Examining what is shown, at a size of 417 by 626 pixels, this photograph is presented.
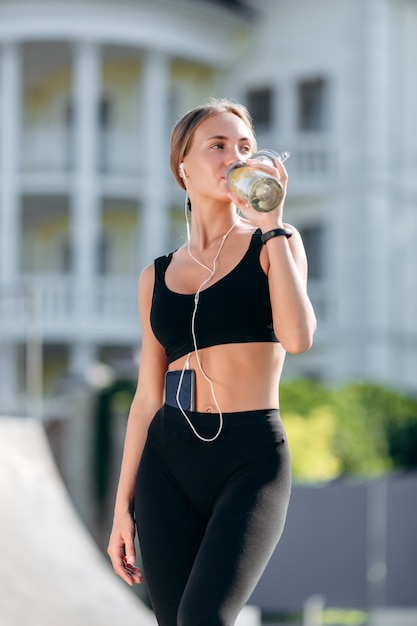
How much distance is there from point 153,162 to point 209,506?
890 inches

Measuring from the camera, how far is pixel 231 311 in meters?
3.10

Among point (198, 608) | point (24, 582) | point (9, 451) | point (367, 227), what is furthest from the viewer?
point (367, 227)

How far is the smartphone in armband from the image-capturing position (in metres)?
3.15

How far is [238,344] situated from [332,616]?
9.86m

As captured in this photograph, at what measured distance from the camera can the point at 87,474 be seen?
1142 cm

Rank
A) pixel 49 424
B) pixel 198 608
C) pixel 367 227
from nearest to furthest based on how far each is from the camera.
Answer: pixel 198 608, pixel 49 424, pixel 367 227

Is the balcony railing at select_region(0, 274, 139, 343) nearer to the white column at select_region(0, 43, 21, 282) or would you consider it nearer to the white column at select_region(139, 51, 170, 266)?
the white column at select_region(0, 43, 21, 282)

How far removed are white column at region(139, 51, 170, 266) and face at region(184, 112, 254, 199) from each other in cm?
2198

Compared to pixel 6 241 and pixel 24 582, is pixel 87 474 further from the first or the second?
pixel 6 241

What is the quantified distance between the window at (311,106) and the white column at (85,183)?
3881 mm

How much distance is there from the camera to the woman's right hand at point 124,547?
3.32 m

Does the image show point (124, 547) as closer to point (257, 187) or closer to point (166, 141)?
point (257, 187)

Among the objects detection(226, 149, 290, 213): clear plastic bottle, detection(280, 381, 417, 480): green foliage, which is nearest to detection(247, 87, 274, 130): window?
detection(280, 381, 417, 480): green foliage

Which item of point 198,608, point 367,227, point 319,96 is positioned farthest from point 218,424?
point 319,96
